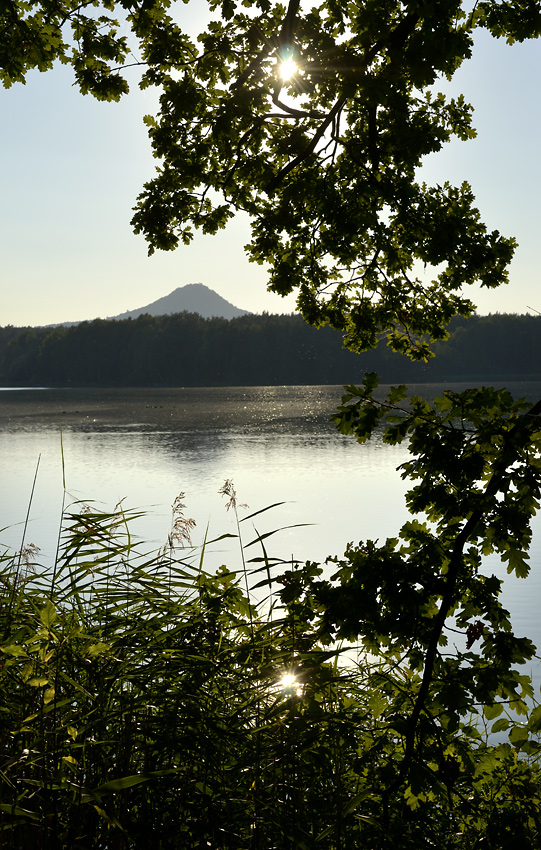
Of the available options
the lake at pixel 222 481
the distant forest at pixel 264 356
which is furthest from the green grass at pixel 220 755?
the distant forest at pixel 264 356

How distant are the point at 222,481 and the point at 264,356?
11969 centimetres

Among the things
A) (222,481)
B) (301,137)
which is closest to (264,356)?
(222,481)

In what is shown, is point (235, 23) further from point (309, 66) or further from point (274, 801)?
point (274, 801)

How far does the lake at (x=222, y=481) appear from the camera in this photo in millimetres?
14941

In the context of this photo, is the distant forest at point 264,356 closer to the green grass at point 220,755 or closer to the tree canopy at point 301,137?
the tree canopy at point 301,137

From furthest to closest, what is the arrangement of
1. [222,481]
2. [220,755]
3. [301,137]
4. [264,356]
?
[264,356] < [222,481] < [301,137] < [220,755]

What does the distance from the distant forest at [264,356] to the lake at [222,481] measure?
91.3 m

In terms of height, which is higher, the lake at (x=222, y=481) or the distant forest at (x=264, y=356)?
the distant forest at (x=264, y=356)

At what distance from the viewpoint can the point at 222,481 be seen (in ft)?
77.4

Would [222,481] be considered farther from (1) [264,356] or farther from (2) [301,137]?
(1) [264,356]

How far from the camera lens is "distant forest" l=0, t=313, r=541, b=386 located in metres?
138

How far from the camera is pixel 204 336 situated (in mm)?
145500

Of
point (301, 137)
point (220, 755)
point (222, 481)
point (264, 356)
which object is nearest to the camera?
point (220, 755)

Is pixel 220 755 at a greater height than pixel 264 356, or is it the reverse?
pixel 264 356
